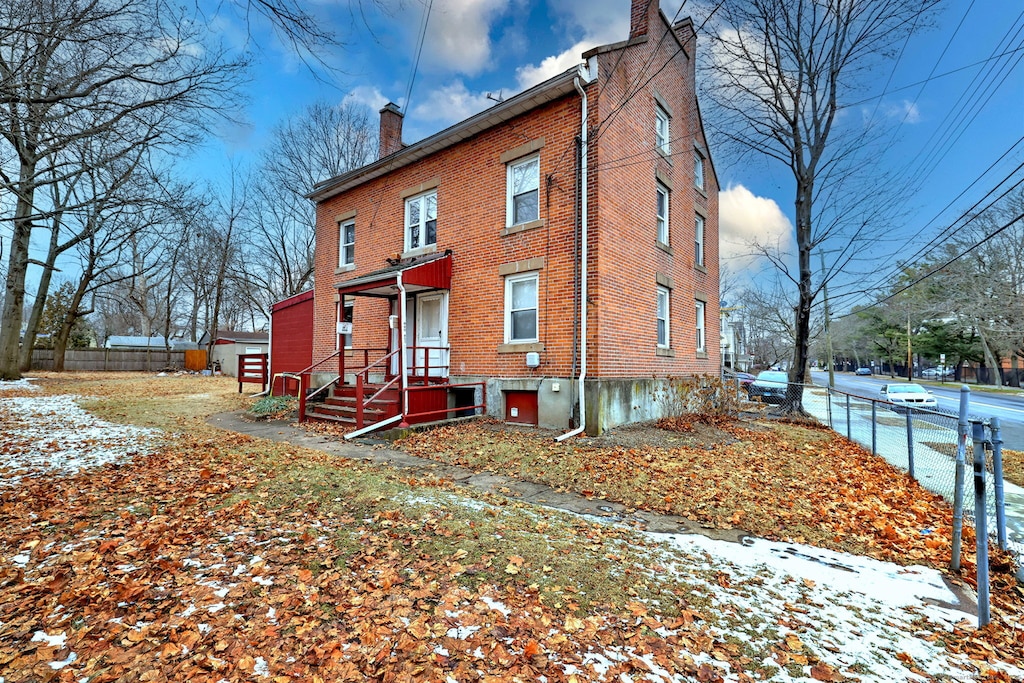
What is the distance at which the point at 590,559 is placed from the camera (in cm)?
404

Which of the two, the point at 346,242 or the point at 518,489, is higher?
the point at 346,242

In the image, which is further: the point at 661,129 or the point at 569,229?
the point at 661,129

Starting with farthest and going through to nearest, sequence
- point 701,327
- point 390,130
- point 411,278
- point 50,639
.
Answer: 1. point 390,130
2. point 701,327
3. point 411,278
4. point 50,639

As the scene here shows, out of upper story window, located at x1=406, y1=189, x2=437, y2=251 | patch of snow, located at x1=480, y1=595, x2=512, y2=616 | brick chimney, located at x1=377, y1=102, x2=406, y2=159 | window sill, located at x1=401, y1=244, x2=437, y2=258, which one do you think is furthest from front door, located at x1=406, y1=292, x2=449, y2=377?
patch of snow, located at x1=480, y1=595, x2=512, y2=616

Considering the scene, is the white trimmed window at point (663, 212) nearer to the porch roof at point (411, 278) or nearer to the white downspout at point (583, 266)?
the white downspout at point (583, 266)

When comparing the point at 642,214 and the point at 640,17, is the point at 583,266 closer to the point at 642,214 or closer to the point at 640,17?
the point at 642,214

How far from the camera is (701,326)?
49.7 feet

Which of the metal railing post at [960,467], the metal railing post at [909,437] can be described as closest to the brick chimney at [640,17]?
the metal railing post at [909,437]

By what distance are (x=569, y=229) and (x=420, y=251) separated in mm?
4616

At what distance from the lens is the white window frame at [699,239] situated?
15.0 meters

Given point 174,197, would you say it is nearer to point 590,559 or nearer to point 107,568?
point 107,568

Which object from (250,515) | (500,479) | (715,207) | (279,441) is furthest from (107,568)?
(715,207)

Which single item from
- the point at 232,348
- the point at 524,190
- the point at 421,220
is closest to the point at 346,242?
the point at 421,220

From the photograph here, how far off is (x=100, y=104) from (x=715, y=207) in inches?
650
